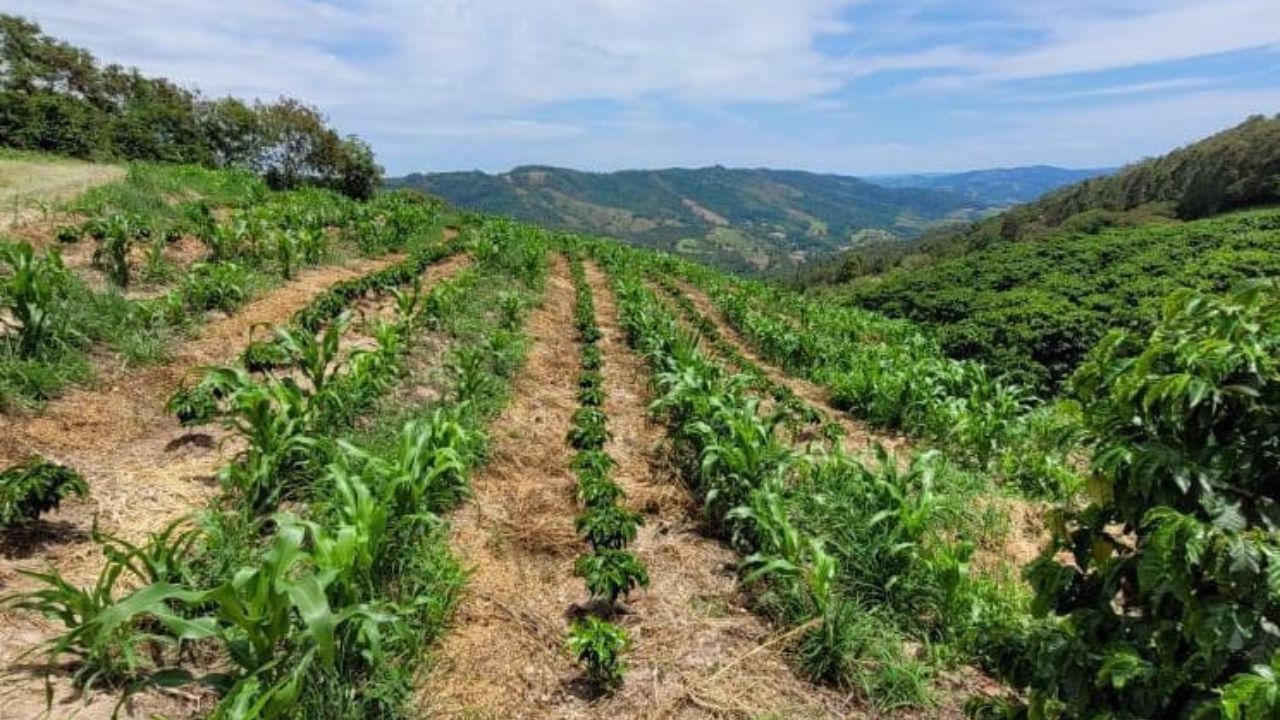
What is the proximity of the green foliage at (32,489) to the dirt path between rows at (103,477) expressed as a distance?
0.61ft

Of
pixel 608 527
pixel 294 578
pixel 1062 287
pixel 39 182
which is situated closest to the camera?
pixel 294 578

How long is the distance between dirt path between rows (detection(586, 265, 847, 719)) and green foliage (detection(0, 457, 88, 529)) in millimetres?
3142

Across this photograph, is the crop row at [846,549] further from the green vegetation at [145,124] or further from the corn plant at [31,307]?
the green vegetation at [145,124]

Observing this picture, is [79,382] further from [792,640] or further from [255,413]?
[792,640]

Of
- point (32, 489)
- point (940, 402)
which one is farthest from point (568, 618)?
point (940, 402)

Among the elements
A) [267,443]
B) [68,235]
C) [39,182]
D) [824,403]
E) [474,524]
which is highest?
[39,182]

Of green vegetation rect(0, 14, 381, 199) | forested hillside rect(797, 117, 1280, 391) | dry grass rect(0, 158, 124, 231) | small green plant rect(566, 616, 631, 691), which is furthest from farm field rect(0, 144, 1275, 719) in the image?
green vegetation rect(0, 14, 381, 199)

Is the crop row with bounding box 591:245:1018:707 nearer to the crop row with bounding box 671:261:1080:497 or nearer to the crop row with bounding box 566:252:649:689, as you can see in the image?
the crop row with bounding box 566:252:649:689

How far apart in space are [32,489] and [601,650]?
3.11 m

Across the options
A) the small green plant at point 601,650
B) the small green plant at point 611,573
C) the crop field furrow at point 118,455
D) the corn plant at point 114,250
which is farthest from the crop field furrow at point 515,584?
the corn plant at point 114,250

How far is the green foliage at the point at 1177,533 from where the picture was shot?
76.6 inches

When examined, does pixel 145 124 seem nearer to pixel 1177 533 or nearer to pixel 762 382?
pixel 762 382

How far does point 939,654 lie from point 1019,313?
66.6ft

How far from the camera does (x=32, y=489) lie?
377cm
